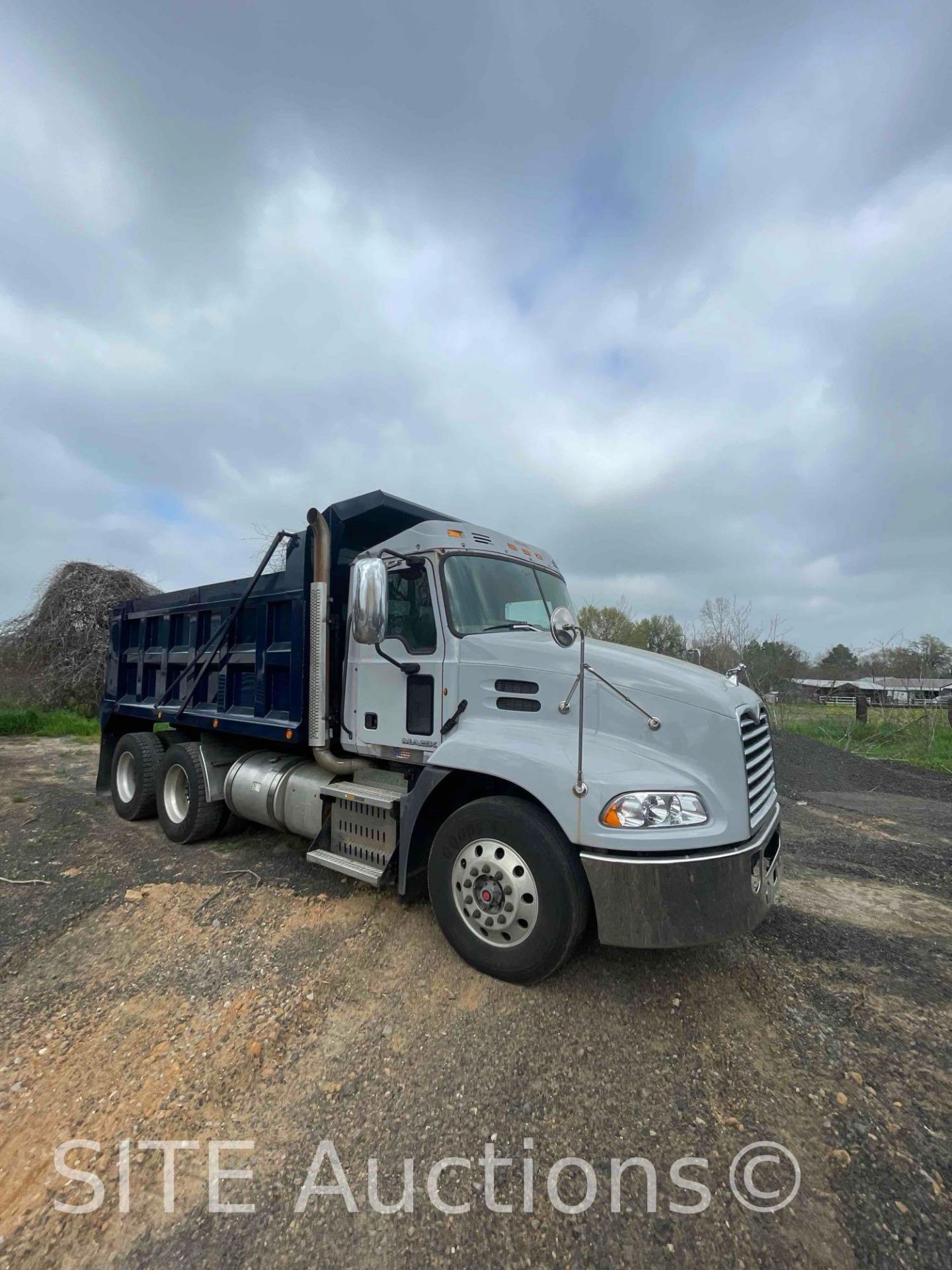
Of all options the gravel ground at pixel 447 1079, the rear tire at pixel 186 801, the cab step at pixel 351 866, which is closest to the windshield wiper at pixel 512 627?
the cab step at pixel 351 866

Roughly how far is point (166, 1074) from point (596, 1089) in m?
1.91

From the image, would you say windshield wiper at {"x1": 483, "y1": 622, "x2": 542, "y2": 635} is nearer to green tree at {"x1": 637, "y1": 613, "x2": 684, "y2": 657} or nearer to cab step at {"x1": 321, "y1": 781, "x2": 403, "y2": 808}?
cab step at {"x1": 321, "y1": 781, "x2": 403, "y2": 808}

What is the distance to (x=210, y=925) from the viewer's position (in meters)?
3.94

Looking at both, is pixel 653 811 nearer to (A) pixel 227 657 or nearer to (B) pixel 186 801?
(A) pixel 227 657

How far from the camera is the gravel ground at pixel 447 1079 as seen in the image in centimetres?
188

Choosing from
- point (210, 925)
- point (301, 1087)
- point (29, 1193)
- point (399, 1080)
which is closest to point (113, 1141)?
point (29, 1193)

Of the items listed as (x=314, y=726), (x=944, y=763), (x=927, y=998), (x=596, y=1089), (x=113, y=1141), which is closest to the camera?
(x=113, y=1141)

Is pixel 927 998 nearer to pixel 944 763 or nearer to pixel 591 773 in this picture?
pixel 591 773

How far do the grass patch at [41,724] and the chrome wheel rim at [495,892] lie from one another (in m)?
14.8

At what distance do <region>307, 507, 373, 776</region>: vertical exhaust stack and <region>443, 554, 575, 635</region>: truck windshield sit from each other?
3.80 feet

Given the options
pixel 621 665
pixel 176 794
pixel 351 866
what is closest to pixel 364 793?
pixel 351 866

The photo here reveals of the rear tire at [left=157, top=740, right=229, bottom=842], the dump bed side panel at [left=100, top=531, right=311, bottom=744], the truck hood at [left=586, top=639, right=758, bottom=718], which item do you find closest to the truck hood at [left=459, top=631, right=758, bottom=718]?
the truck hood at [left=586, top=639, right=758, bottom=718]

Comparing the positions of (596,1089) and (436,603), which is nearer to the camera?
(596,1089)

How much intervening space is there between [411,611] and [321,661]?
0.96 metres
